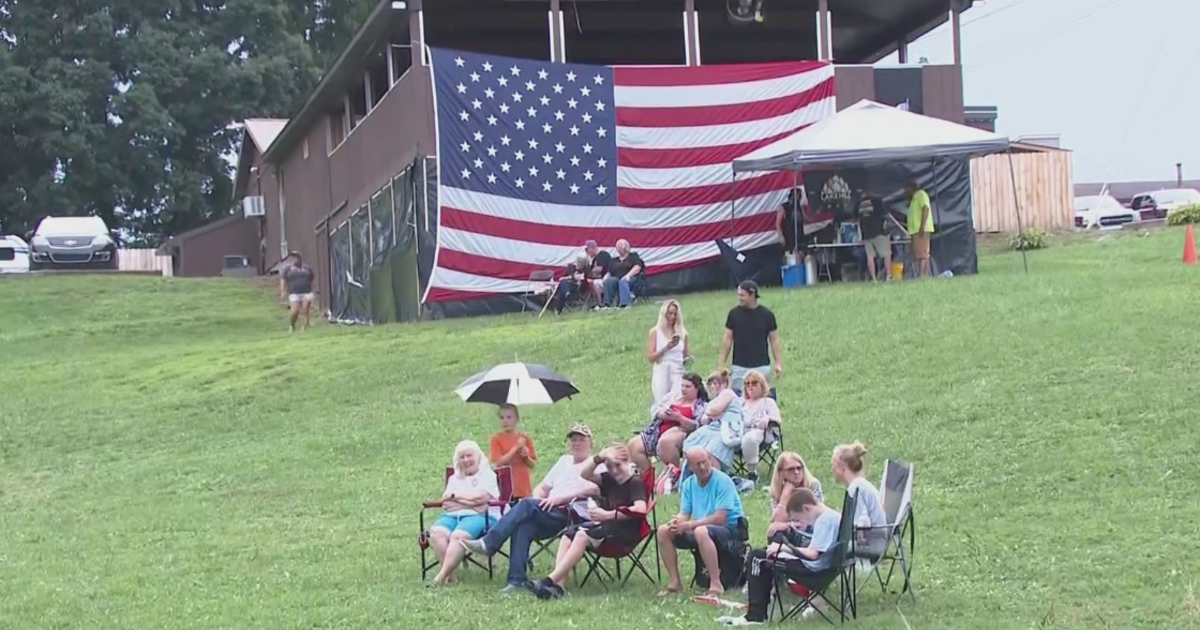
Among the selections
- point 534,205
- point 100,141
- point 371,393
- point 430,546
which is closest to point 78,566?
point 430,546

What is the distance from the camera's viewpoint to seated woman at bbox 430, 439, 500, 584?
8.70 metres

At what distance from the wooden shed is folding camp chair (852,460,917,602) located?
22.2 meters

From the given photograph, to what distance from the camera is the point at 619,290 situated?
66.8 ft

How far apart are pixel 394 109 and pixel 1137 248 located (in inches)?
475

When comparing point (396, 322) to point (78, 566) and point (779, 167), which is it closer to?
point (779, 167)

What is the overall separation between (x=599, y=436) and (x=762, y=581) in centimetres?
500

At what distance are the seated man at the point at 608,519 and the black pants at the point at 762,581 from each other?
1135 millimetres

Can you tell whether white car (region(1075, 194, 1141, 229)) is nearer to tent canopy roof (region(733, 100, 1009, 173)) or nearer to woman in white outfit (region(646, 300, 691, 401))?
tent canopy roof (region(733, 100, 1009, 173))

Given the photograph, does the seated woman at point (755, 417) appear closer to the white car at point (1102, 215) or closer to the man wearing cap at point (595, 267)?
the man wearing cap at point (595, 267)

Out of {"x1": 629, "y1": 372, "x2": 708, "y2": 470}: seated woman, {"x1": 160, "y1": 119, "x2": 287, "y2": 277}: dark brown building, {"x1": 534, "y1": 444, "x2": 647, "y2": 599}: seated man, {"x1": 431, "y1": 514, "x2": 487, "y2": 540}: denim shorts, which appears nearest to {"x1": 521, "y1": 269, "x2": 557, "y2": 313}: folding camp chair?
{"x1": 629, "y1": 372, "x2": 708, "y2": 470}: seated woman

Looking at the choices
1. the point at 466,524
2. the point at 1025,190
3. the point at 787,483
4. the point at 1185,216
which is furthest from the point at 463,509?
the point at 1185,216

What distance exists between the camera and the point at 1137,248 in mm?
24203

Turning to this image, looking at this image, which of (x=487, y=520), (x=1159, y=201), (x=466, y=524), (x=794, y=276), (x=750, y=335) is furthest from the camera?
(x=1159, y=201)

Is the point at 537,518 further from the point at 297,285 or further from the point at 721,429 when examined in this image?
the point at 297,285
